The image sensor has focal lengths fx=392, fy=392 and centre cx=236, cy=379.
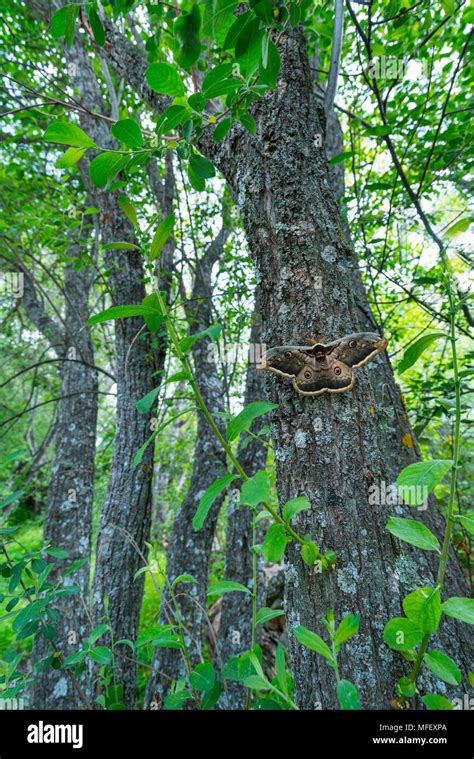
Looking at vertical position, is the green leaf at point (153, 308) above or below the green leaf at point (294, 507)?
above

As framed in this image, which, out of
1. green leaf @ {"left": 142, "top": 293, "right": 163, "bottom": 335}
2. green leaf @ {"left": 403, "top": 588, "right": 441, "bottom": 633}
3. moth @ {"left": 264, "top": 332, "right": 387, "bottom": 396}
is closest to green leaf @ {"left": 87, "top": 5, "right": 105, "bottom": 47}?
green leaf @ {"left": 142, "top": 293, "right": 163, "bottom": 335}

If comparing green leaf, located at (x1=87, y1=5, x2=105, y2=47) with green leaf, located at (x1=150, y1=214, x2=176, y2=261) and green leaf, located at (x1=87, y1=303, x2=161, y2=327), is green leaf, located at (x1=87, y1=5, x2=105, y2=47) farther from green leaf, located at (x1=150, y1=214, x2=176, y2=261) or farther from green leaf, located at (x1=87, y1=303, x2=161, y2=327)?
green leaf, located at (x1=87, y1=303, x2=161, y2=327)

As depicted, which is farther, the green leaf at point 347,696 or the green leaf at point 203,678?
the green leaf at point 203,678

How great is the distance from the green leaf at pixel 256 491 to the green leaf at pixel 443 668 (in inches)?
14.0

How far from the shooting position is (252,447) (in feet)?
11.3

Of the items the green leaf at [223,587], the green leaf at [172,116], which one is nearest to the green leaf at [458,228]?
the green leaf at [172,116]

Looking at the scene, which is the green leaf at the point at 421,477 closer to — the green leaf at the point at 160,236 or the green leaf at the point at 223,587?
the green leaf at the point at 223,587

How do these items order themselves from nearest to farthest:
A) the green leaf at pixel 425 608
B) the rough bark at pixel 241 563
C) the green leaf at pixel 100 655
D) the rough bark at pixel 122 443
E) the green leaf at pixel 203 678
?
the green leaf at pixel 425 608 → the green leaf at pixel 203 678 → the green leaf at pixel 100 655 → the rough bark at pixel 122 443 → the rough bark at pixel 241 563

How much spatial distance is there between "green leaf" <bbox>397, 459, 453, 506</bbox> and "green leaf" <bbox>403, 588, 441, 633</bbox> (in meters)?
0.14

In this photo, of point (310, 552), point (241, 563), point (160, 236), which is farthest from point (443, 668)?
point (241, 563)

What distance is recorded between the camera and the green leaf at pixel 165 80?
2.15 feet

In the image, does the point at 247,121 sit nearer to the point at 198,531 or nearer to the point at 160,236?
the point at 160,236

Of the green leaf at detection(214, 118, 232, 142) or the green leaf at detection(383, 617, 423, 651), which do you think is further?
the green leaf at detection(214, 118, 232, 142)

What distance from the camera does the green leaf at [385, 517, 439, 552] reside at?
65cm
